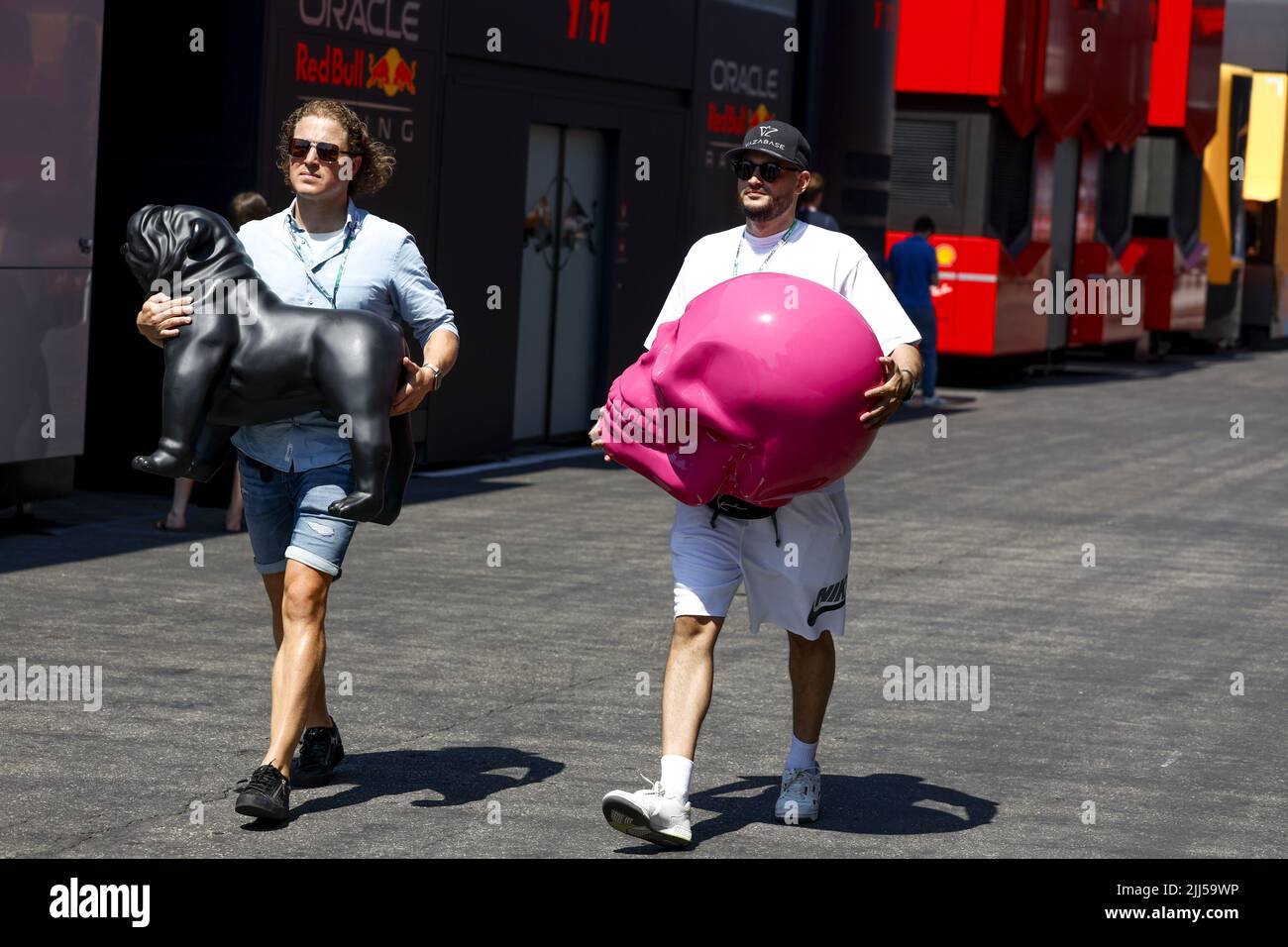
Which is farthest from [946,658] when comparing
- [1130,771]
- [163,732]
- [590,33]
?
[590,33]

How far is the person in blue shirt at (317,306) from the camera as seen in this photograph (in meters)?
5.87

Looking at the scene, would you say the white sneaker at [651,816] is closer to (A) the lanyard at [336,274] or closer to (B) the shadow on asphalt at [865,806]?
(B) the shadow on asphalt at [865,806]

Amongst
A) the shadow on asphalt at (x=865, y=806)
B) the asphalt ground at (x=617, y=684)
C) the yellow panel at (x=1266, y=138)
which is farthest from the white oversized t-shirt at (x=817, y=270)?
the yellow panel at (x=1266, y=138)

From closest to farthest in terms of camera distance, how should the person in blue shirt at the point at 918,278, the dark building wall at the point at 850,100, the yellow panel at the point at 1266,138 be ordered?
the dark building wall at the point at 850,100
the person in blue shirt at the point at 918,278
the yellow panel at the point at 1266,138

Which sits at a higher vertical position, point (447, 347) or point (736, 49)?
point (736, 49)

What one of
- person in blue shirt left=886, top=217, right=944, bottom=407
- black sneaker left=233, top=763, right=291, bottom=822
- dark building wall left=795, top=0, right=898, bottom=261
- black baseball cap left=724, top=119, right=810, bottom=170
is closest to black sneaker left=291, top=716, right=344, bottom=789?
black sneaker left=233, top=763, right=291, bottom=822

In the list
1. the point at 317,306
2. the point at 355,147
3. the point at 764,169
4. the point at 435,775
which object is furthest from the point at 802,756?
the point at 355,147

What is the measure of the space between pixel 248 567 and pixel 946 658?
11.0 feet

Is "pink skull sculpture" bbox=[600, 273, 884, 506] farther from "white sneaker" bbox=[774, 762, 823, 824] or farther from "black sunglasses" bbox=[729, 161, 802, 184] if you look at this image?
"white sneaker" bbox=[774, 762, 823, 824]

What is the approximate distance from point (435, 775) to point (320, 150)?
1864 millimetres

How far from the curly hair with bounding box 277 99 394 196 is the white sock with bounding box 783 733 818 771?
6.39 feet

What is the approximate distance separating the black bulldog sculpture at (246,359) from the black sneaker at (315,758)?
0.83m
